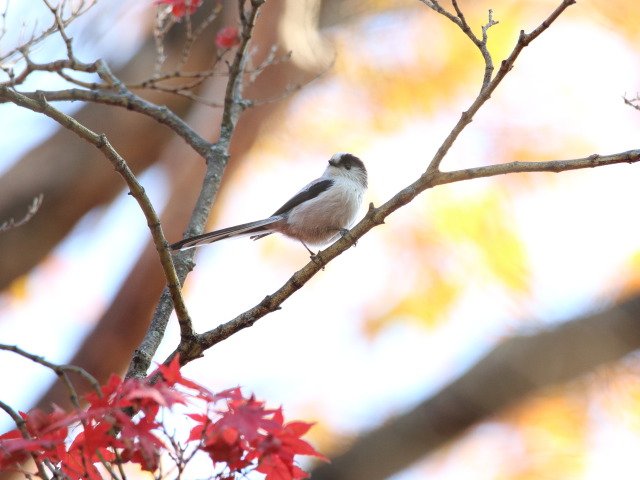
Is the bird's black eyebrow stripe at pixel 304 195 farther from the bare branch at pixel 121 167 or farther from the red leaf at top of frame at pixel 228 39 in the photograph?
the bare branch at pixel 121 167

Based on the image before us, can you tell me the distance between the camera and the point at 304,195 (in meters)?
4.38

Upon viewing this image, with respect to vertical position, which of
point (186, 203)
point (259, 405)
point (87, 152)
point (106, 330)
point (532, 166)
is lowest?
point (259, 405)

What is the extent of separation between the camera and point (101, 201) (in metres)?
5.83

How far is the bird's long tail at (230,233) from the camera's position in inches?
114

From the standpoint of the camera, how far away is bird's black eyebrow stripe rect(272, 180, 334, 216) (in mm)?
4355

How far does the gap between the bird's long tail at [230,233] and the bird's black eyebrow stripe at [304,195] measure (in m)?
0.12

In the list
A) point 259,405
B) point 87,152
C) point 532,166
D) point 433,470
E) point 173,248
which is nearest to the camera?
point 259,405

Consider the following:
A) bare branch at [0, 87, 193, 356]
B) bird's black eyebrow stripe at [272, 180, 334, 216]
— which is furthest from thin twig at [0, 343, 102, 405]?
bird's black eyebrow stripe at [272, 180, 334, 216]

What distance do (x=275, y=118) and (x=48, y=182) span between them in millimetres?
2488

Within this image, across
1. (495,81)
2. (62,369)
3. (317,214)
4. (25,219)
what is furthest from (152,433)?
(317,214)

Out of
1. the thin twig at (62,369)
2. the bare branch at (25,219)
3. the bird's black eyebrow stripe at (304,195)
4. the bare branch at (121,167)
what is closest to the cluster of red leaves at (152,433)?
the thin twig at (62,369)

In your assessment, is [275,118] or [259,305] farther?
[275,118]

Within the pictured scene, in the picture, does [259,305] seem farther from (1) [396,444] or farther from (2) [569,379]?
(2) [569,379]

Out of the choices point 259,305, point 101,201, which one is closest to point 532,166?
point 259,305
